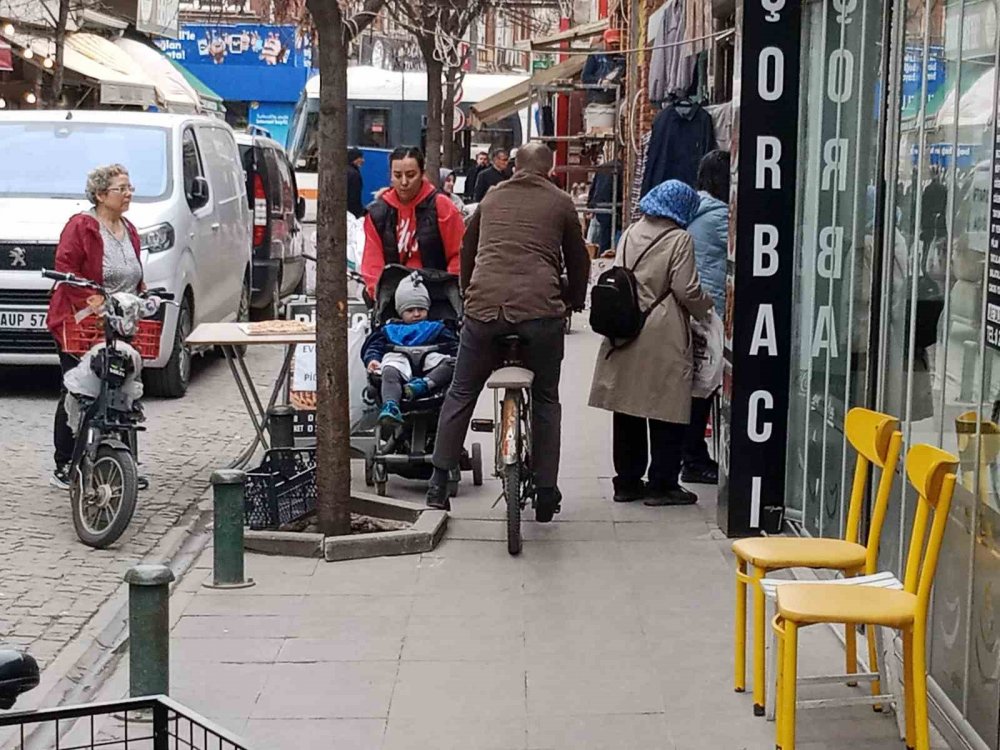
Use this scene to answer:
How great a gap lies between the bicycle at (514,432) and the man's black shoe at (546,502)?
80mm

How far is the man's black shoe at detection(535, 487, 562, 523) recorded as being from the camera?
817 cm

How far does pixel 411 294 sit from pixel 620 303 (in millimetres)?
1288

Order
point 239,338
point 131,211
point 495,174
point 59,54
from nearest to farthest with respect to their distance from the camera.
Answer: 1. point 239,338
2. point 131,211
3. point 59,54
4. point 495,174

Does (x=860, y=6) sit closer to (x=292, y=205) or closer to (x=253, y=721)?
(x=253, y=721)

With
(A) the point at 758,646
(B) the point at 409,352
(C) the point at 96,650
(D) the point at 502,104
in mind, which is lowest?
(C) the point at 96,650

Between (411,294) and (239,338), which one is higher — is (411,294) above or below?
above

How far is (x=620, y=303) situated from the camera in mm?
8383

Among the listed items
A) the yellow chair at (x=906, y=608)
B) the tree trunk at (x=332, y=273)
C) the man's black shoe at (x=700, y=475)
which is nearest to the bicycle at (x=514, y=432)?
the tree trunk at (x=332, y=273)

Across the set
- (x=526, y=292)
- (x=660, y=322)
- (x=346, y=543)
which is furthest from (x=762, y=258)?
(x=346, y=543)

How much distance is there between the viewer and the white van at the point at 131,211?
39.8 feet

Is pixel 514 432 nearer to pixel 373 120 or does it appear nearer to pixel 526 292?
pixel 526 292

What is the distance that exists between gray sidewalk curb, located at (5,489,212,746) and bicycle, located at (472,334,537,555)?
1.57 m

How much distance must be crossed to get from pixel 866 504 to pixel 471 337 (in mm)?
2389

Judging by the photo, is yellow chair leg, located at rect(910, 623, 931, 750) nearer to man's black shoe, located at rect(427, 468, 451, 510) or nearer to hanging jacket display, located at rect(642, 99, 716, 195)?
man's black shoe, located at rect(427, 468, 451, 510)
